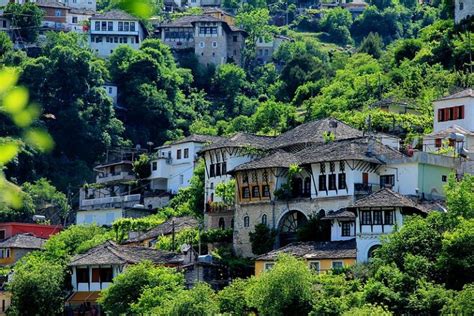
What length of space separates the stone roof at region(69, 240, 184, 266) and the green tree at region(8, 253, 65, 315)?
1.17 meters

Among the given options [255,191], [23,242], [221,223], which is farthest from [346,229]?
[23,242]

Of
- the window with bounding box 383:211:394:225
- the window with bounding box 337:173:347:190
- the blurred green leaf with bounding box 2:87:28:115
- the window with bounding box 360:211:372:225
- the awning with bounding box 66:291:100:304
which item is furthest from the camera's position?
the awning with bounding box 66:291:100:304

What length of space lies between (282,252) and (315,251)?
53.3 inches

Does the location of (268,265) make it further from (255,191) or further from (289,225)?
(255,191)

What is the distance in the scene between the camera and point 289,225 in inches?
2060

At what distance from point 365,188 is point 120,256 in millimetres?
11512

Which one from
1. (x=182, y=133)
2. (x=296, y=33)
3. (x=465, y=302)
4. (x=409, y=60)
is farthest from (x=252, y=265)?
(x=296, y=33)

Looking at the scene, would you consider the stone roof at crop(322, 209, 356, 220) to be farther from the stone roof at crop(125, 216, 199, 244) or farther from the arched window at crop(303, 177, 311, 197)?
the stone roof at crop(125, 216, 199, 244)

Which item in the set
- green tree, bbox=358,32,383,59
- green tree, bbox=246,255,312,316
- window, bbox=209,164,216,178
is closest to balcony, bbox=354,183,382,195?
green tree, bbox=246,255,312,316

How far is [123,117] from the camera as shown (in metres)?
104

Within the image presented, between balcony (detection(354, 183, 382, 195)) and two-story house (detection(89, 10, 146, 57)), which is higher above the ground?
two-story house (detection(89, 10, 146, 57))

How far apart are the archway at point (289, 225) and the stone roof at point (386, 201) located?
5807 mm

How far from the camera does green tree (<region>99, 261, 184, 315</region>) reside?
48.4 metres

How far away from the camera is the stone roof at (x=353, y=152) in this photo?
4975 cm
